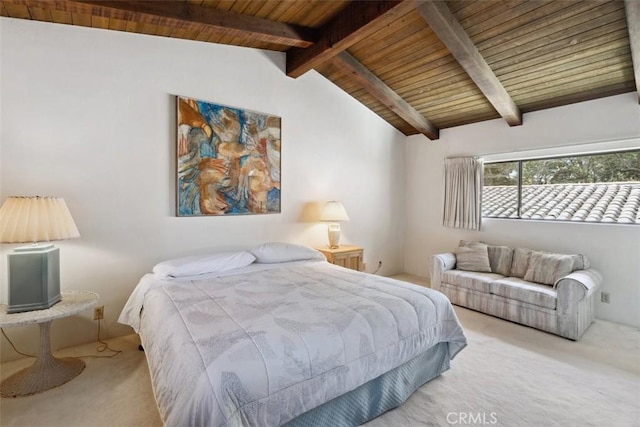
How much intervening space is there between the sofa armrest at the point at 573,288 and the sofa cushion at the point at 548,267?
0.17 meters

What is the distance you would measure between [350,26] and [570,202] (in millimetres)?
3360

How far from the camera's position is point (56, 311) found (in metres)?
2.06

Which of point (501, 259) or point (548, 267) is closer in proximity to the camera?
point (548, 267)

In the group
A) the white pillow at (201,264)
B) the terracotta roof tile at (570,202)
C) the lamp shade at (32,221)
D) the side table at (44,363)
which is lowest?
the side table at (44,363)

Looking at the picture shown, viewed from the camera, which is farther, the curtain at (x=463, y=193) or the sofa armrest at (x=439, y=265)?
the curtain at (x=463, y=193)

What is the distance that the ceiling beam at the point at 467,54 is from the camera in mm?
2669

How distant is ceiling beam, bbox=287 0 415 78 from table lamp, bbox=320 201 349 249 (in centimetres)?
170

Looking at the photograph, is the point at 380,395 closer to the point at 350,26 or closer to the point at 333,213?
the point at 333,213

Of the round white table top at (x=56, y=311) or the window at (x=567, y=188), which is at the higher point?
the window at (x=567, y=188)

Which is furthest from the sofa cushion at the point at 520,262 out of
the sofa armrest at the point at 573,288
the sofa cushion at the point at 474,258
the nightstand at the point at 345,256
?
the nightstand at the point at 345,256

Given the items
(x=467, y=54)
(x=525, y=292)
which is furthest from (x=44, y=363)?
(x=467, y=54)

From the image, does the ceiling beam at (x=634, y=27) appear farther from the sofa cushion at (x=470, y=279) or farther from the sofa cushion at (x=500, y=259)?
the sofa cushion at (x=470, y=279)

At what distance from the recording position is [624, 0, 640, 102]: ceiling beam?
2.29 meters

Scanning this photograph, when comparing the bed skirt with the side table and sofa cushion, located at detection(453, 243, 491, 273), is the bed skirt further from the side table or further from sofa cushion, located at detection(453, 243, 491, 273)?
sofa cushion, located at detection(453, 243, 491, 273)
